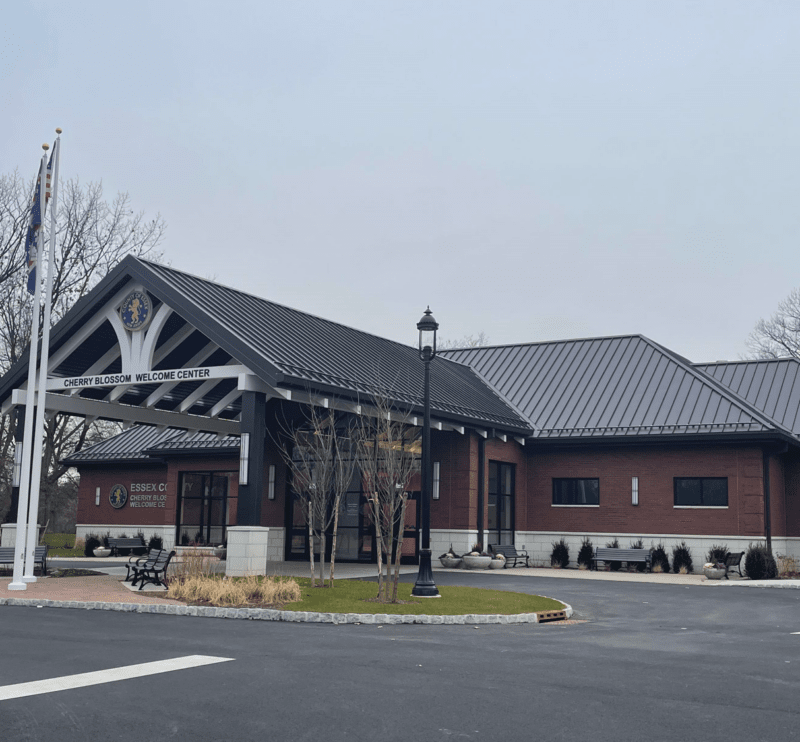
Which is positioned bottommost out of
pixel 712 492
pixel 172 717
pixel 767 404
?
pixel 172 717

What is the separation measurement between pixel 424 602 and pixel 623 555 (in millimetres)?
13420

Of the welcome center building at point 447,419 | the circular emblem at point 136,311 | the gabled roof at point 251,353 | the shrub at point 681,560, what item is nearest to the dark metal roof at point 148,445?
the welcome center building at point 447,419

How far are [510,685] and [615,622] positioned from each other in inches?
270

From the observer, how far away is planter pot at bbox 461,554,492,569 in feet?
92.5

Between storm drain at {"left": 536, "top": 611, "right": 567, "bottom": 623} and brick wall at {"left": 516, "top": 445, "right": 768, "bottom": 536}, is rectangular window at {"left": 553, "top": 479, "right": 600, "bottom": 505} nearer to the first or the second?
brick wall at {"left": 516, "top": 445, "right": 768, "bottom": 536}

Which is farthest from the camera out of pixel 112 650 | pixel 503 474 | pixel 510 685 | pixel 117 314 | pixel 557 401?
pixel 557 401

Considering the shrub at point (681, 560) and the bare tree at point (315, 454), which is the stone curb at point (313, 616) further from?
the shrub at point (681, 560)

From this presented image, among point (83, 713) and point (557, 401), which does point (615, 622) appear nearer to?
point (83, 713)

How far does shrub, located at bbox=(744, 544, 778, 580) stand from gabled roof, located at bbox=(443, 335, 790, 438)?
3651 mm

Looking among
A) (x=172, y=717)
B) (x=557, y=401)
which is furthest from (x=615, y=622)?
(x=557, y=401)

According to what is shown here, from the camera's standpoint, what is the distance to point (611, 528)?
30.5m

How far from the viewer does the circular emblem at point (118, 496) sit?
39094 mm

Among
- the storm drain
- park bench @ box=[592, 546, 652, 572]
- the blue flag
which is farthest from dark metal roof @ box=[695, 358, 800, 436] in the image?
the blue flag

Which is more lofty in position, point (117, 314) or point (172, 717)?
point (117, 314)
